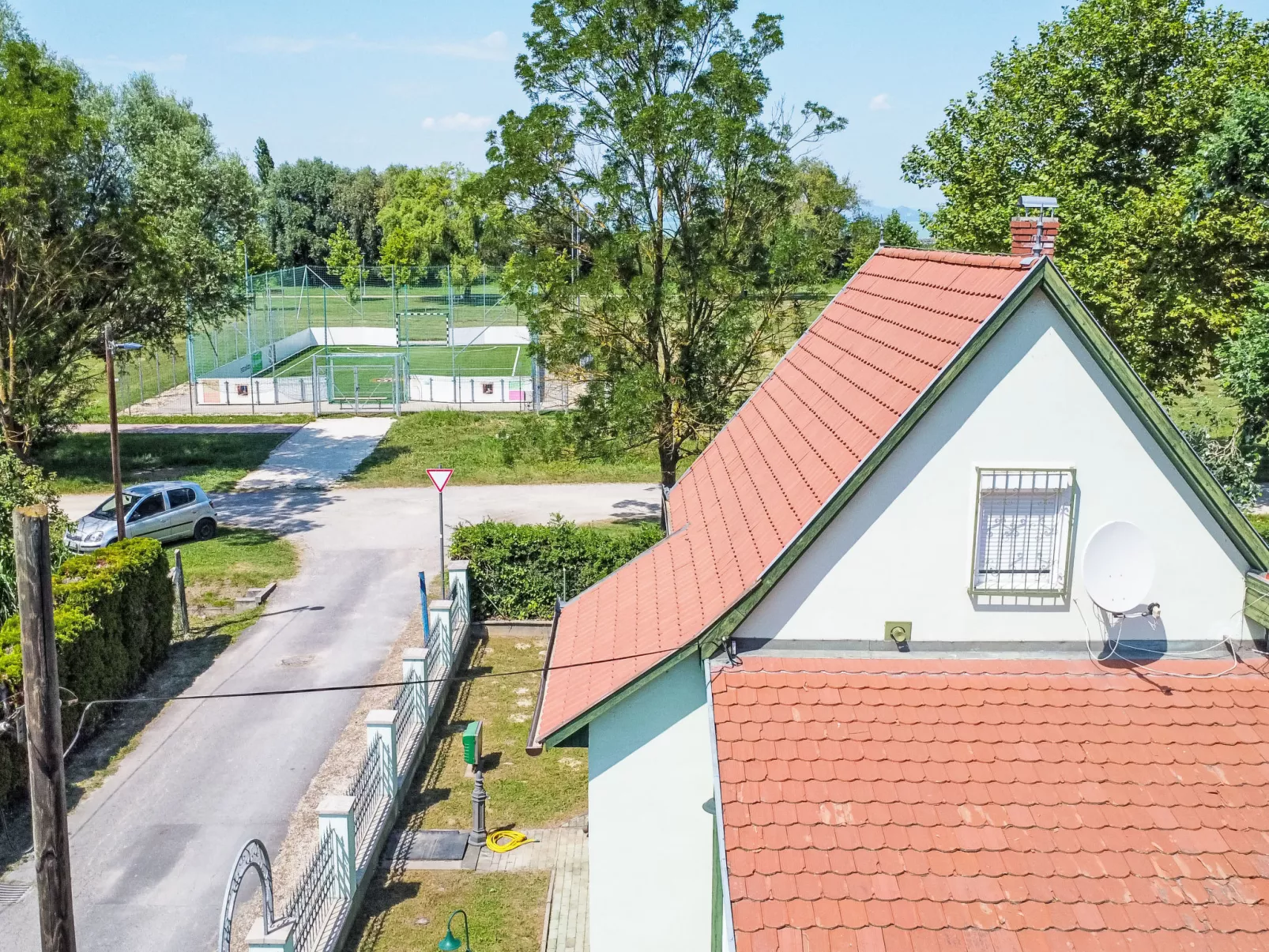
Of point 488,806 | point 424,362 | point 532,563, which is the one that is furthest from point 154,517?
point 424,362

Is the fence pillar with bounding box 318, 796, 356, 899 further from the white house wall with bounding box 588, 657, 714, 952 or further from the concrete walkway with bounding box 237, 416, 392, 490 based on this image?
the concrete walkway with bounding box 237, 416, 392, 490

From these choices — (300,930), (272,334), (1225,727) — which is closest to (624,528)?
(300,930)

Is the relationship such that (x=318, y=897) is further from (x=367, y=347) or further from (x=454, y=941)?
(x=367, y=347)

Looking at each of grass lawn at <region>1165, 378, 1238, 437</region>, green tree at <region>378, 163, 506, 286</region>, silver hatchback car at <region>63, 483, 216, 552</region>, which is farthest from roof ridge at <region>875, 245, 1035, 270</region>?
green tree at <region>378, 163, 506, 286</region>

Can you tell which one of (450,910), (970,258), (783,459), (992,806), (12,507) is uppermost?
(970,258)

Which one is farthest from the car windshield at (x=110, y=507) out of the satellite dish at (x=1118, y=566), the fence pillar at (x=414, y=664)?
the satellite dish at (x=1118, y=566)
